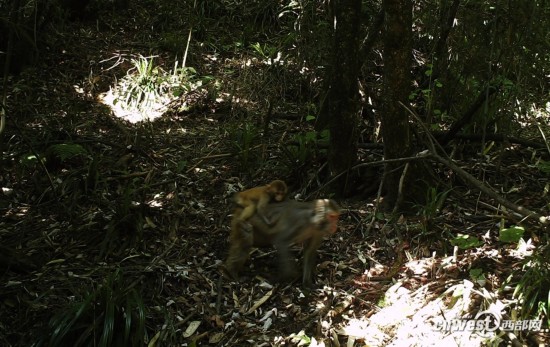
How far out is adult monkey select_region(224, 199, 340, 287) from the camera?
15.0 feet

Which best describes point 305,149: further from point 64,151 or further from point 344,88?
point 64,151

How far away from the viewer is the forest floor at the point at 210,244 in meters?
4.12

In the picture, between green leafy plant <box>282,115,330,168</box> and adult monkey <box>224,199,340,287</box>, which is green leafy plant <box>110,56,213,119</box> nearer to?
green leafy plant <box>282,115,330,168</box>

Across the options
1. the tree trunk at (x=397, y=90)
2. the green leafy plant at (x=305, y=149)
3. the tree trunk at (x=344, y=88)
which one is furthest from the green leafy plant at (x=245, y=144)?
the tree trunk at (x=397, y=90)

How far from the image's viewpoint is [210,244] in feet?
17.3

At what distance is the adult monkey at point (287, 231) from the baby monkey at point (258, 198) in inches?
1.4

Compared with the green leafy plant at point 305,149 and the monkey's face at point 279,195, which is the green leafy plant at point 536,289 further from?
the green leafy plant at point 305,149

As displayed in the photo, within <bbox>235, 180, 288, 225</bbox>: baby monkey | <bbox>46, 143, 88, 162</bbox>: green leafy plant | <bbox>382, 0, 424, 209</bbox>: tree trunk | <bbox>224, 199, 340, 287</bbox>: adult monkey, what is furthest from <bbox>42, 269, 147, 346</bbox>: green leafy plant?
<bbox>382, 0, 424, 209</bbox>: tree trunk

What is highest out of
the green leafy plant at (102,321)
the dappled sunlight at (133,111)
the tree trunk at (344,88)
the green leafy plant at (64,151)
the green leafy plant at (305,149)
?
the tree trunk at (344,88)

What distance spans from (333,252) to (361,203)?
0.82 metres

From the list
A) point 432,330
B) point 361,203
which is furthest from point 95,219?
point 432,330

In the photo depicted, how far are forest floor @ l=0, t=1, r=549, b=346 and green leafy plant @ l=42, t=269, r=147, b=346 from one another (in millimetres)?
18

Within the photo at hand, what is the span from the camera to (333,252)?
16.7ft

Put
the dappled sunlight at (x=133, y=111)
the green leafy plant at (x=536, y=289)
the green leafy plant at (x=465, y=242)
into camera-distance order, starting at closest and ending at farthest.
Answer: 1. the green leafy plant at (x=536, y=289)
2. the green leafy plant at (x=465, y=242)
3. the dappled sunlight at (x=133, y=111)
